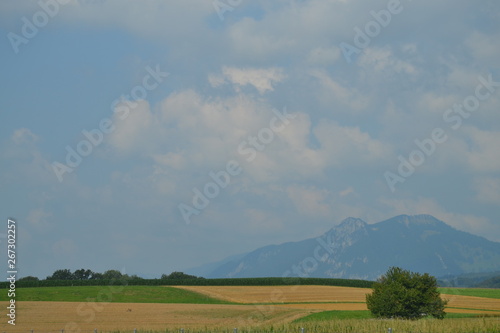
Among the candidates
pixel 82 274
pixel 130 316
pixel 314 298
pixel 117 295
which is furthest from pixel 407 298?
pixel 82 274

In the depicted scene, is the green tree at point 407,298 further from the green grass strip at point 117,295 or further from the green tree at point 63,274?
the green tree at point 63,274

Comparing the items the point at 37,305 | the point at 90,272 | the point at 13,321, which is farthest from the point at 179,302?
the point at 90,272

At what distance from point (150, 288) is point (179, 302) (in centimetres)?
1738

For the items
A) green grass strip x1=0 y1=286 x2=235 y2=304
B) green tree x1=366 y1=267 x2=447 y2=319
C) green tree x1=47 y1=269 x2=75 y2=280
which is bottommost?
green tree x1=366 y1=267 x2=447 y2=319

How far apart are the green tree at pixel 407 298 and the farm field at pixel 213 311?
280cm

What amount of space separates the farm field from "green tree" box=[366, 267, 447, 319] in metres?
2.80

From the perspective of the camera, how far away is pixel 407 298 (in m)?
46.9

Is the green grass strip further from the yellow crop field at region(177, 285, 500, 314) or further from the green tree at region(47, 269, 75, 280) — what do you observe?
the green tree at region(47, 269, 75, 280)

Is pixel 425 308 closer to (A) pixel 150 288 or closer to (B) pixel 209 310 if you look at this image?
(B) pixel 209 310

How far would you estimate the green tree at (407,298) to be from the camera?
47.0m

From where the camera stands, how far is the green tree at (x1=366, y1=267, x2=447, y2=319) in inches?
1850

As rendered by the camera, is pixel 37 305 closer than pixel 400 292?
No

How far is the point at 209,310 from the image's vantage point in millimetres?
68500

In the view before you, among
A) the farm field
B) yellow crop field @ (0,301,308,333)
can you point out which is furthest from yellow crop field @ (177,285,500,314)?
yellow crop field @ (0,301,308,333)
